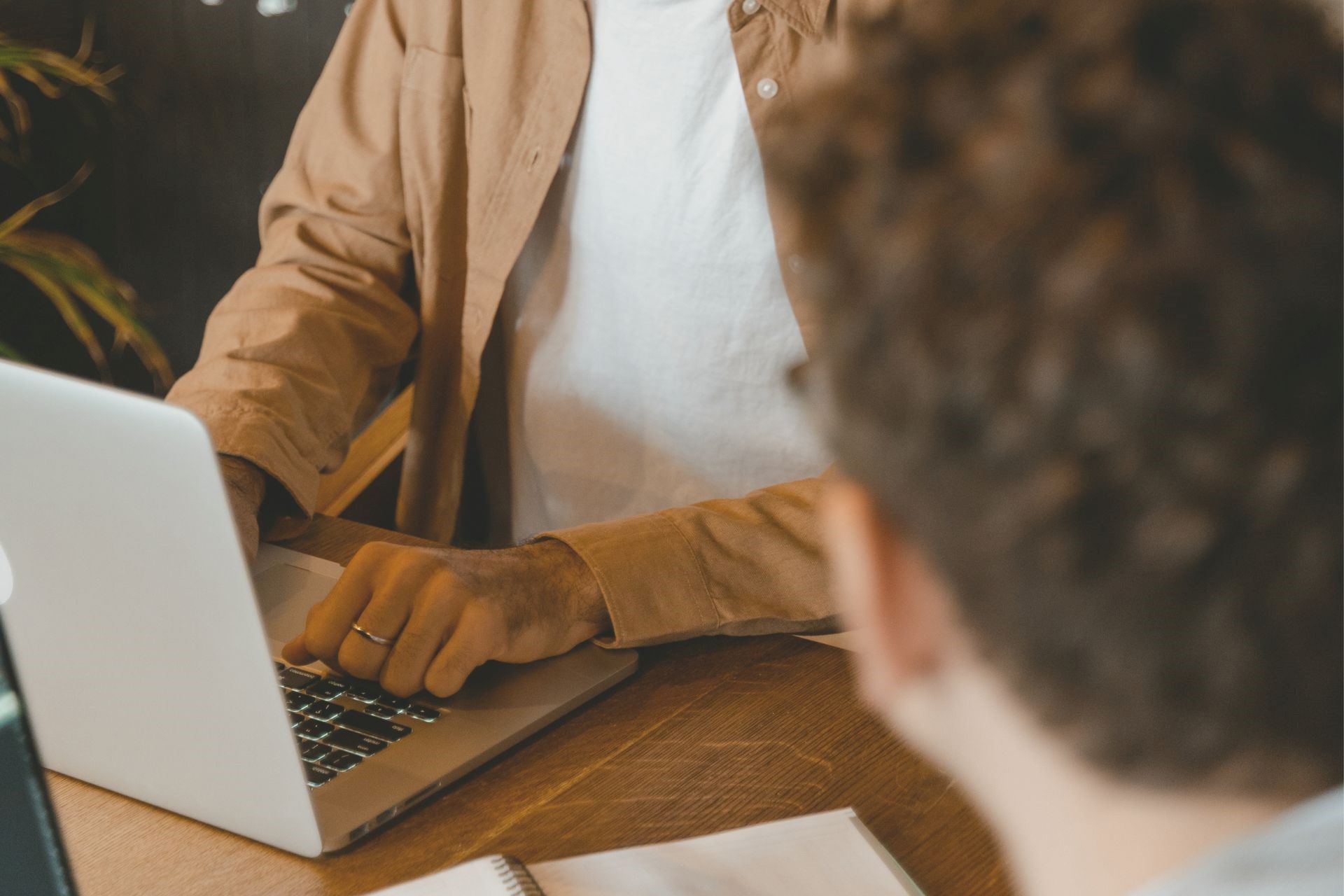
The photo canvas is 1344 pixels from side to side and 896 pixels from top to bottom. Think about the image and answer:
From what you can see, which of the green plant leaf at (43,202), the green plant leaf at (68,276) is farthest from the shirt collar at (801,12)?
the green plant leaf at (43,202)

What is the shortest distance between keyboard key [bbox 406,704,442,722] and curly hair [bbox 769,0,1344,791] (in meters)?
0.61

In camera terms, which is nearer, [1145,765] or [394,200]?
[1145,765]

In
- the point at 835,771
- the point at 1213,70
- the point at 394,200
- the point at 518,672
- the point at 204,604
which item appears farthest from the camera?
the point at 394,200

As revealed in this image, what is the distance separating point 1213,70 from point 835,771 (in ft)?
2.04

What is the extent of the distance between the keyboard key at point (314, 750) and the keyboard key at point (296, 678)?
7 cm

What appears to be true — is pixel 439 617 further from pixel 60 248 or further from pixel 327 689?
pixel 60 248

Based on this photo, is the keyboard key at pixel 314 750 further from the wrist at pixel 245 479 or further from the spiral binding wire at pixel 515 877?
the wrist at pixel 245 479

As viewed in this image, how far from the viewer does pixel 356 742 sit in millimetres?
870

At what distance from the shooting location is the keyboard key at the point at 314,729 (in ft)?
2.88

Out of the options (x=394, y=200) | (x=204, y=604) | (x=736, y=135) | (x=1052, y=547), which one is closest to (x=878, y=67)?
(x=1052, y=547)

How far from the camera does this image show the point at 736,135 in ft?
4.47

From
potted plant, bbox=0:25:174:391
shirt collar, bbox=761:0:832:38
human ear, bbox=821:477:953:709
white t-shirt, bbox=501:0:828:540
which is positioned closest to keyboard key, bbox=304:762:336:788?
human ear, bbox=821:477:953:709

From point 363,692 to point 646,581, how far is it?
0.24 metres

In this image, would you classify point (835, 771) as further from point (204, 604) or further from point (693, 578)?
point (204, 604)
